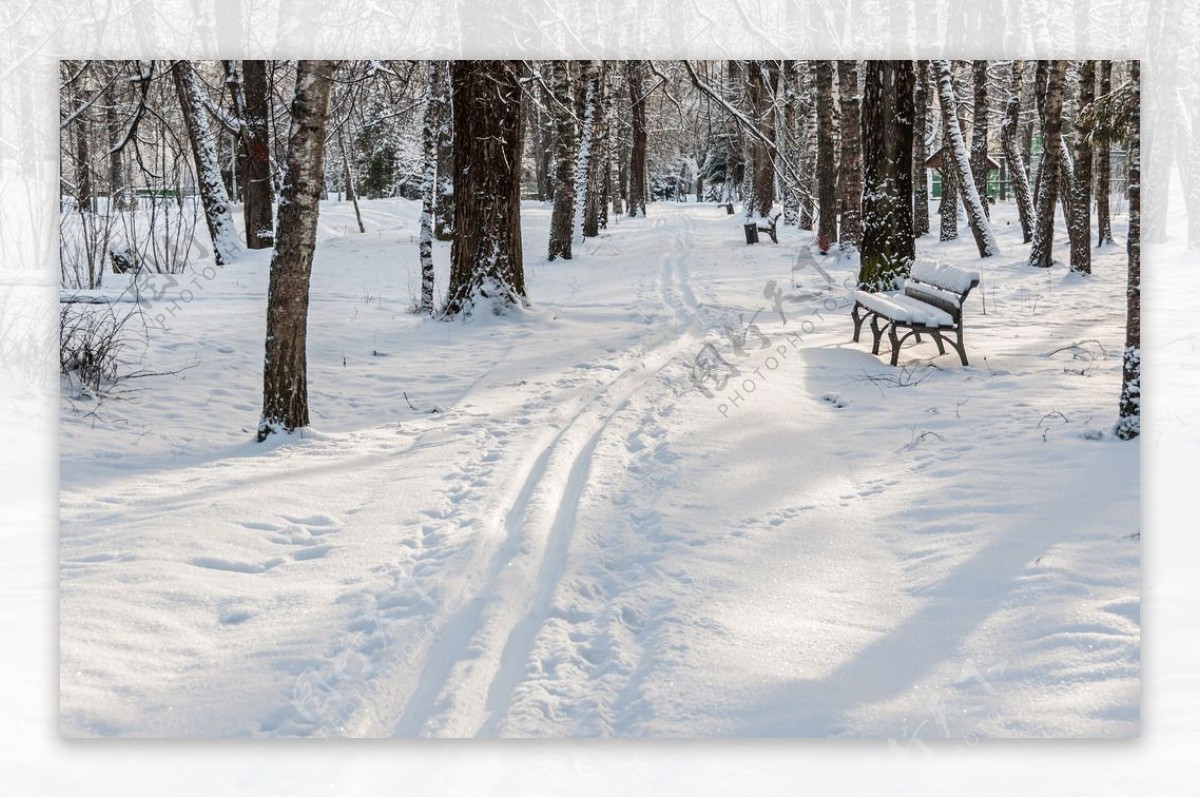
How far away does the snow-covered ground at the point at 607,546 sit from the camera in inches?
127

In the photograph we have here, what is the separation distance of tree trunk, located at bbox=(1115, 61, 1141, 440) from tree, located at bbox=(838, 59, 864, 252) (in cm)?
975

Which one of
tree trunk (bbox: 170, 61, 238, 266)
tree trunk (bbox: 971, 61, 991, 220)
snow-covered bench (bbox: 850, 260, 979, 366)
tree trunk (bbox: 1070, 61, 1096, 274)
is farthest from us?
tree trunk (bbox: 971, 61, 991, 220)

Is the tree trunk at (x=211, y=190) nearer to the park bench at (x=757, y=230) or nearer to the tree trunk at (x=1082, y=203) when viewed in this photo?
the park bench at (x=757, y=230)

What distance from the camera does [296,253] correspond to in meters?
6.02

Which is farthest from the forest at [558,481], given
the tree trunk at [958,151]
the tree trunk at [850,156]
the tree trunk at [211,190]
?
the tree trunk at [850,156]

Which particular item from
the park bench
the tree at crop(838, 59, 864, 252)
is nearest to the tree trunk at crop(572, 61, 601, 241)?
the park bench

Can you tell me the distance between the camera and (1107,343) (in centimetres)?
810

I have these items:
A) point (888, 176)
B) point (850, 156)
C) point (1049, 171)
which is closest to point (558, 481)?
point (888, 176)

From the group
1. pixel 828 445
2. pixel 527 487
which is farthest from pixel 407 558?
pixel 828 445

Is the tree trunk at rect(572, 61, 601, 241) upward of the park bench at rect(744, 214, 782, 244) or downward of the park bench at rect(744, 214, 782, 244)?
upward

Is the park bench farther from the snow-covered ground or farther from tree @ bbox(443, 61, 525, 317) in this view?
the snow-covered ground

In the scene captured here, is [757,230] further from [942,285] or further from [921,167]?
[942,285]

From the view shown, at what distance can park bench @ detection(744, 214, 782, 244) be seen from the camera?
20.1 m

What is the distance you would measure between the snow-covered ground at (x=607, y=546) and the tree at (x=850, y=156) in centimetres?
654
